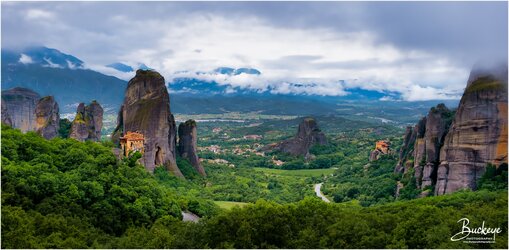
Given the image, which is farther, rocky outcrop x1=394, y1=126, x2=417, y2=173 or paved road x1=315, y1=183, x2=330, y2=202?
paved road x1=315, y1=183, x2=330, y2=202

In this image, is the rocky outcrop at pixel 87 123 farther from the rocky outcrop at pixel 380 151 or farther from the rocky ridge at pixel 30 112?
the rocky outcrop at pixel 380 151

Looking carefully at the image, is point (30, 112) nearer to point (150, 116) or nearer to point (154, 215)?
point (150, 116)

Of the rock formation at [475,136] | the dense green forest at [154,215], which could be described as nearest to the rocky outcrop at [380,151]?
the rock formation at [475,136]

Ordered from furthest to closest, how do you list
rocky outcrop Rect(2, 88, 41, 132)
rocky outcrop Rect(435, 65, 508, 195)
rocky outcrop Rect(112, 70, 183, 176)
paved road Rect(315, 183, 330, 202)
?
rocky outcrop Rect(2, 88, 41, 132), paved road Rect(315, 183, 330, 202), rocky outcrop Rect(112, 70, 183, 176), rocky outcrop Rect(435, 65, 508, 195)

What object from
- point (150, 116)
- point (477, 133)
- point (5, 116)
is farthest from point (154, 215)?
point (5, 116)

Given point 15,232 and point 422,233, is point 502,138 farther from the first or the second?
point 15,232

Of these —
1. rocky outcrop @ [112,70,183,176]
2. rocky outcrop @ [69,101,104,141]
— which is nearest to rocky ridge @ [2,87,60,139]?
rocky outcrop @ [69,101,104,141]

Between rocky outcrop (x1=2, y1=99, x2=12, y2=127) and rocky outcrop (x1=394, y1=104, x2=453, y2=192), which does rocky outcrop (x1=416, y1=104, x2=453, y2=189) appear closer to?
rocky outcrop (x1=394, y1=104, x2=453, y2=192)

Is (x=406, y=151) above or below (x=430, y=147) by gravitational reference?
below
